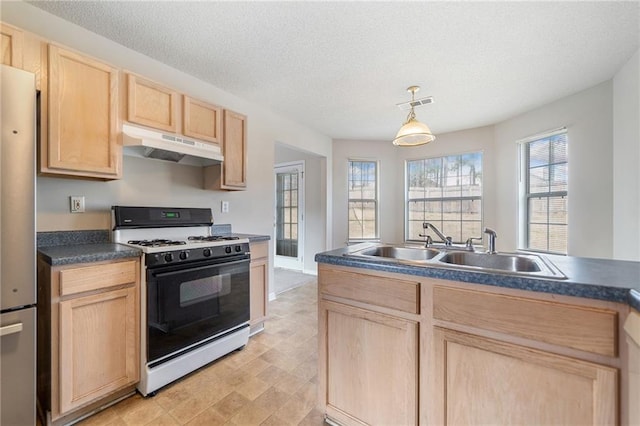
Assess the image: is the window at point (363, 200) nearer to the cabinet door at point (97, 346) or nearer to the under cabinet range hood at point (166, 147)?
the under cabinet range hood at point (166, 147)

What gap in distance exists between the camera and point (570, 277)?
0.98m

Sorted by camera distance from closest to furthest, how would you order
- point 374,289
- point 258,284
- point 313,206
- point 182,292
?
point 374,289 < point 182,292 < point 258,284 < point 313,206

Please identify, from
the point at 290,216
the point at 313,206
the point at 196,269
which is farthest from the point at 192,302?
the point at 290,216

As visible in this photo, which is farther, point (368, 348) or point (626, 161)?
point (626, 161)

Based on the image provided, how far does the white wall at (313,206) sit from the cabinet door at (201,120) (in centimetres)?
233

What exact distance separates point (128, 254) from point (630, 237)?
397 centimetres

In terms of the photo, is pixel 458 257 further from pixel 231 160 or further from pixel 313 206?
pixel 313 206

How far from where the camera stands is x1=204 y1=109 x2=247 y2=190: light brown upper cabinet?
2.56 meters

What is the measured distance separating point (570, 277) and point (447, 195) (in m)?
3.92

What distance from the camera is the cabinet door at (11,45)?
1396 mm

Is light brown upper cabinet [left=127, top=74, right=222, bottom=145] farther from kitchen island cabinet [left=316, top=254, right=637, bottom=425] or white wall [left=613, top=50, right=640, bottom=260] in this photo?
white wall [left=613, top=50, right=640, bottom=260]

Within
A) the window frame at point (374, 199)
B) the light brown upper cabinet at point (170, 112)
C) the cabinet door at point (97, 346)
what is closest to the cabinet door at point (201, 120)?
the light brown upper cabinet at point (170, 112)

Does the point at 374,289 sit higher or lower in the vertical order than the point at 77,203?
lower

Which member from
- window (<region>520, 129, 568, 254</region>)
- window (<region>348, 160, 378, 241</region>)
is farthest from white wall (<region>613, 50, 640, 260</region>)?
window (<region>348, 160, 378, 241</region>)
